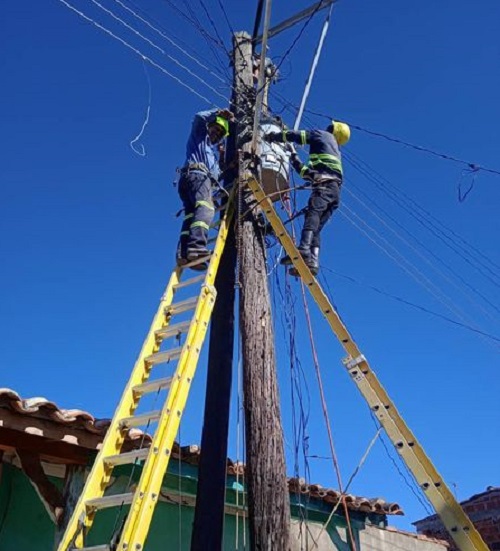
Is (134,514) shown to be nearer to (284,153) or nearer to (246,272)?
(246,272)

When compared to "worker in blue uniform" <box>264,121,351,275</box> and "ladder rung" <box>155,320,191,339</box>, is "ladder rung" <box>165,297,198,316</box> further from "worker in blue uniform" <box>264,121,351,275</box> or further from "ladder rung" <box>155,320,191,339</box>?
"worker in blue uniform" <box>264,121,351,275</box>

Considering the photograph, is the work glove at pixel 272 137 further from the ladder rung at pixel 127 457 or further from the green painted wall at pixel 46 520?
the ladder rung at pixel 127 457

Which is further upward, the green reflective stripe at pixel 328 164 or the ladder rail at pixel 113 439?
the green reflective stripe at pixel 328 164

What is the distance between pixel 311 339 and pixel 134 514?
100 inches

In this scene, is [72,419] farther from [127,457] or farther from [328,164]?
[328,164]

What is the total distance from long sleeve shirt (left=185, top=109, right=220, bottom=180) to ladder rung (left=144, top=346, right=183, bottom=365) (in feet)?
6.63

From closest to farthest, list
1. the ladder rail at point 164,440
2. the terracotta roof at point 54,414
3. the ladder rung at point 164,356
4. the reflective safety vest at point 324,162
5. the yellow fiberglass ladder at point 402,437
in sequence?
1. the ladder rail at point 164,440
2. the yellow fiberglass ladder at point 402,437
3. the ladder rung at point 164,356
4. the terracotta roof at point 54,414
5. the reflective safety vest at point 324,162

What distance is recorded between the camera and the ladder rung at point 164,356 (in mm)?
4156

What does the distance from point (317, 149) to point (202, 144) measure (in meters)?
1.04

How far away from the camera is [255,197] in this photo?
17.5ft

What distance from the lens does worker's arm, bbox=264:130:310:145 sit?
593 cm

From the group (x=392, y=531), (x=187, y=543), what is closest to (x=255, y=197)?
(x=187, y=543)

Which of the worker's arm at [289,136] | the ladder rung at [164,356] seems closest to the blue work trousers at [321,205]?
the worker's arm at [289,136]

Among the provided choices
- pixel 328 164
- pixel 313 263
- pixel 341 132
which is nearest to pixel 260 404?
pixel 313 263
